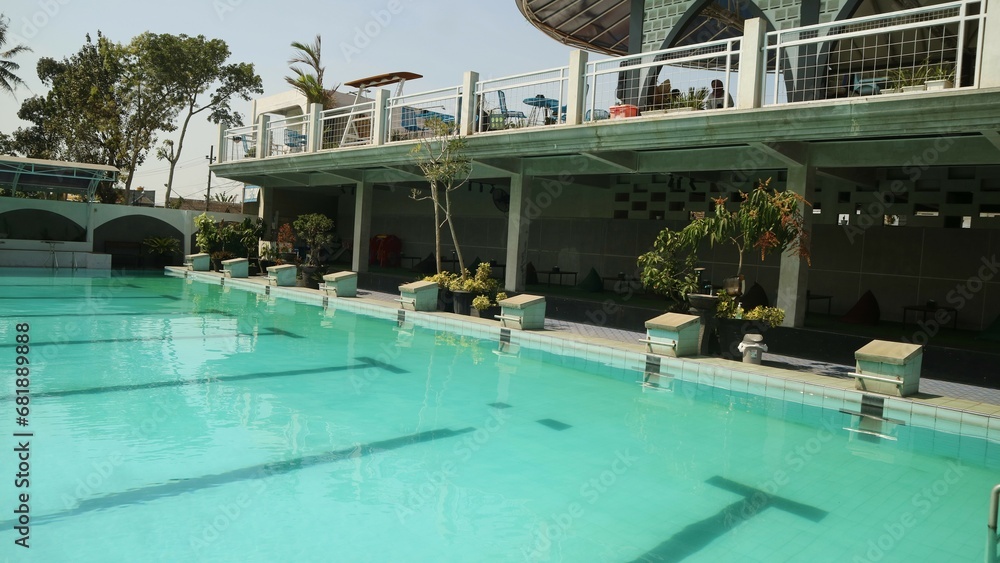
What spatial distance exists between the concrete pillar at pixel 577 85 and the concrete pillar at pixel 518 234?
9.39 ft

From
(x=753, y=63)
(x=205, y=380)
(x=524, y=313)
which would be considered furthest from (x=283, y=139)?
(x=753, y=63)

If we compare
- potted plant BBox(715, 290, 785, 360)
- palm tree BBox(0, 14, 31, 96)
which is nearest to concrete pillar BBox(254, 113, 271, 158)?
potted plant BBox(715, 290, 785, 360)

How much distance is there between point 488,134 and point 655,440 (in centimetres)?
794

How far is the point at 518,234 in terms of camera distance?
47.2ft

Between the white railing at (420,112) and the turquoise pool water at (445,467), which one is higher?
the white railing at (420,112)

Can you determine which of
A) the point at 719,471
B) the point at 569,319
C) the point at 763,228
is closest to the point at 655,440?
the point at 719,471

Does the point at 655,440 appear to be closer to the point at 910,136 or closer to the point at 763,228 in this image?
the point at 763,228

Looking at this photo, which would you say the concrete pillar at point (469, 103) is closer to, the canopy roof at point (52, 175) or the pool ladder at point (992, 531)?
the pool ladder at point (992, 531)

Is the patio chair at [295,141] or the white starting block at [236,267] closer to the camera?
the patio chair at [295,141]

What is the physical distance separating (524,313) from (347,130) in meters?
8.04

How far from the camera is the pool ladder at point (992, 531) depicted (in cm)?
396

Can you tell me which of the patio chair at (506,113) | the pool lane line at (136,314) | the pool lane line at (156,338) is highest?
the patio chair at (506,113)

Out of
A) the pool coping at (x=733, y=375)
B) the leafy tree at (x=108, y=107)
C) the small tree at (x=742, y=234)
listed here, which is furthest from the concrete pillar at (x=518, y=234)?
the leafy tree at (x=108, y=107)

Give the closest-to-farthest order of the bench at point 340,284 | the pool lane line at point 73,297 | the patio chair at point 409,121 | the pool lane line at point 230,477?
the pool lane line at point 230,477
the pool lane line at point 73,297
the patio chair at point 409,121
the bench at point 340,284
